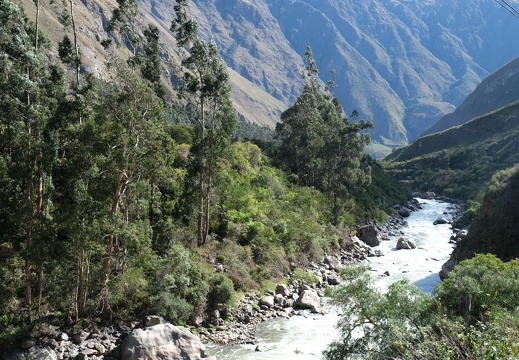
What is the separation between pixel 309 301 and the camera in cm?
3475

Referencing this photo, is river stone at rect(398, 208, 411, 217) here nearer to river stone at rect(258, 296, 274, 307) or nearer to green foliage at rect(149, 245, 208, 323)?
river stone at rect(258, 296, 274, 307)

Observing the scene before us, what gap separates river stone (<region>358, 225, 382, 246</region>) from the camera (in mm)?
59956

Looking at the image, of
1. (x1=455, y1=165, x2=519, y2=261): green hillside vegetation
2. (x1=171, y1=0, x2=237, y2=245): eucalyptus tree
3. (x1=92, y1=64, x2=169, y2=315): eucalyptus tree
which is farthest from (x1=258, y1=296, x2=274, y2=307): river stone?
(x1=455, y1=165, x2=519, y2=261): green hillside vegetation

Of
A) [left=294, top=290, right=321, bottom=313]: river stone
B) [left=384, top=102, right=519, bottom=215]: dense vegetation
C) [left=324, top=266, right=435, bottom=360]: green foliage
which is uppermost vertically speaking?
[left=384, top=102, right=519, bottom=215]: dense vegetation

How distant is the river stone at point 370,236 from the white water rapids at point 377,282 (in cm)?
117

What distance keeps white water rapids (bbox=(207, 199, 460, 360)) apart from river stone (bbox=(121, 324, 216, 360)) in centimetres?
204

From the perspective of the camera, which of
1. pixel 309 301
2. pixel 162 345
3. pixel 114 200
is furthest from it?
pixel 309 301

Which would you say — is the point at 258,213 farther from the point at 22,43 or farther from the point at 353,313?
the point at 22,43

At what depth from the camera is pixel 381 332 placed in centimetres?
1981

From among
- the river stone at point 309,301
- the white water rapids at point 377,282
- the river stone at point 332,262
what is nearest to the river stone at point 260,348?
the white water rapids at point 377,282

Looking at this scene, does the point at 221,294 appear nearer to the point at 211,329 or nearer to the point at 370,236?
the point at 211,329

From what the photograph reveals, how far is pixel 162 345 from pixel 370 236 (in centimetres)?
4276

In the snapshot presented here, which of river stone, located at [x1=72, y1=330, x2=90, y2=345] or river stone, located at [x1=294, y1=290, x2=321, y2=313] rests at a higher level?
river stone, located at [x1=294, y1=290, x2=321, y2=313]

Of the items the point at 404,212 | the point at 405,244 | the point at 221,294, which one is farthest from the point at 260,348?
the point at 404,212
